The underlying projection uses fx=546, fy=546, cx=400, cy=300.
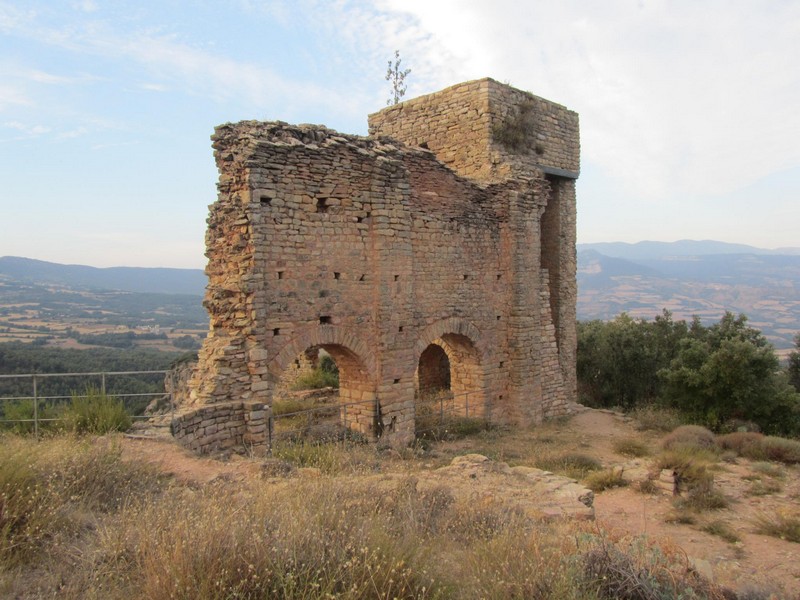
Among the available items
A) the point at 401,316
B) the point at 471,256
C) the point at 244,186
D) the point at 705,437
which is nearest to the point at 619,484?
the point at 705,437

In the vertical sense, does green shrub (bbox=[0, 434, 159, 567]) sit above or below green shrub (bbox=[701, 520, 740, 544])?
above

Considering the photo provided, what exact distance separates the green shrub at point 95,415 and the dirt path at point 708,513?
0.54 m

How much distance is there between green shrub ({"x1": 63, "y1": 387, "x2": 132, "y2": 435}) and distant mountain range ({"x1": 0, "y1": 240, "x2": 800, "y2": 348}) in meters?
61.6

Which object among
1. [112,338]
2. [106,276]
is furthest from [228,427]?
[106,276]

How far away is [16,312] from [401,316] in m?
56.7

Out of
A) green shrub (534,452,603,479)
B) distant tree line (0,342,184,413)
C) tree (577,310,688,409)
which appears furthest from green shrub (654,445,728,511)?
distant tree line (0,342,184,413)

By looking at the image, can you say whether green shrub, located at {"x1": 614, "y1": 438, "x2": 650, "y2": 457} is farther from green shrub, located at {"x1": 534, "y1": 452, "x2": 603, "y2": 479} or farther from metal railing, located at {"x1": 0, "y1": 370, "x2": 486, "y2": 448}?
metal railing, located at {"x1": 0, "y1": 370, "x2": 486, "y2": 448}

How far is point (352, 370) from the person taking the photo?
1105cm

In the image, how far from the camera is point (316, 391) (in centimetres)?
1539

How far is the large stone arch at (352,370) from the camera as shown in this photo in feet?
32.9

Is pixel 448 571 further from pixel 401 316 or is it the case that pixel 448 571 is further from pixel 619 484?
pixel 401 316

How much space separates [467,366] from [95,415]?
334 inches

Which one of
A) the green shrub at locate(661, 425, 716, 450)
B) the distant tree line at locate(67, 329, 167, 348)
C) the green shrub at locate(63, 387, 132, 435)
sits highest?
the green shrub at locate(63, 387, 132, 435)

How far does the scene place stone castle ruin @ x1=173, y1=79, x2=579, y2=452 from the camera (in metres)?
9.14
